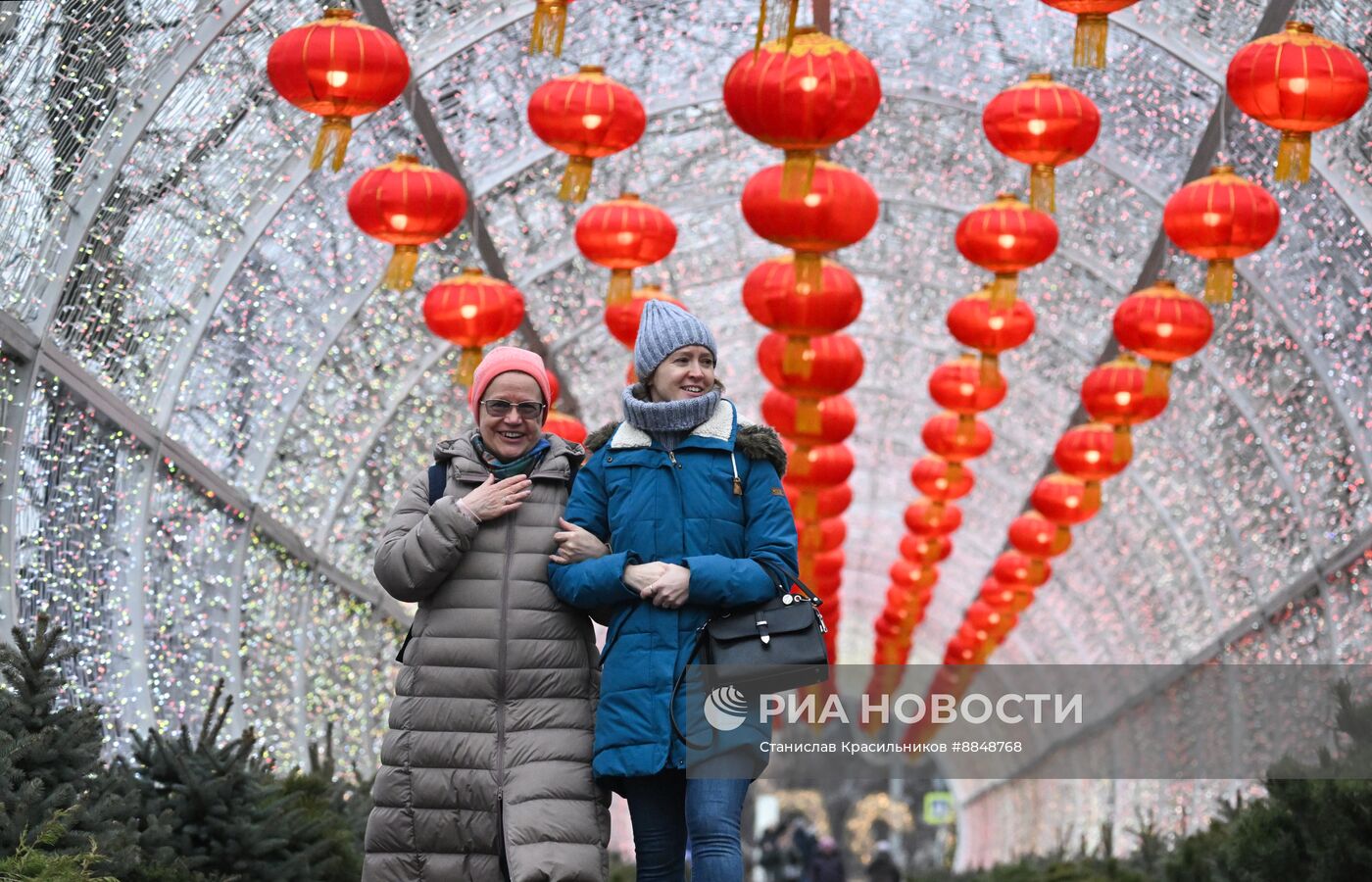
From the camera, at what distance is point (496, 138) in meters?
16.2

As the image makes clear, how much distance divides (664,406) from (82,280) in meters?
6.55

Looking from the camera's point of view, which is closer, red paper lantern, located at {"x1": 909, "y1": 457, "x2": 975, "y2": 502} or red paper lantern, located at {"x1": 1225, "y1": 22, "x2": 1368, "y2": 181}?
red paper lantern, located at {"x1": 1225, "y1": 22, "x2": 1368, "y2": 181}

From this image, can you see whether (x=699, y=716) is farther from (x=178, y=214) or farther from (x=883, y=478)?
(x=883, y=478)

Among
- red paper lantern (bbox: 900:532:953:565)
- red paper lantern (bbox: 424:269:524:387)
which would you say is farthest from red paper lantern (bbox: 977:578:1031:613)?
red paper lantern (bbox: 424:269:524:387)

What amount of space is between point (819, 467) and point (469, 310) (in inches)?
172

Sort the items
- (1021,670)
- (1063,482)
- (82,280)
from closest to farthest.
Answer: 1. (1021,670)
2. (82,280)
3. (1063,482)

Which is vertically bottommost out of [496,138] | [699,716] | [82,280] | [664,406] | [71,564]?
[699,716]

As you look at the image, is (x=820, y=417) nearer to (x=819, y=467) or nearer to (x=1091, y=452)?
(x=819, y=467)

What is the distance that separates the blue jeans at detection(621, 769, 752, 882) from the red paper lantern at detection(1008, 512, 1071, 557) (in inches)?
589

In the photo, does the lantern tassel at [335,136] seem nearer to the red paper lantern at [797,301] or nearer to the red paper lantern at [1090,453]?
the red paper lantern at [797,301]

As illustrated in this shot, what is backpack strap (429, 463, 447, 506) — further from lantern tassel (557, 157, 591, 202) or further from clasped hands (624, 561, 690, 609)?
lantern tassel (557, 157, 591, 202)

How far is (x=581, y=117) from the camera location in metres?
11.7

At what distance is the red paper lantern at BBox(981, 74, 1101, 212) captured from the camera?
1184 cm

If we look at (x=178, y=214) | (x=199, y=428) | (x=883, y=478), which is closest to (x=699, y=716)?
(x=178, y=214)
